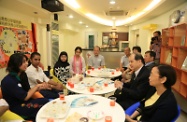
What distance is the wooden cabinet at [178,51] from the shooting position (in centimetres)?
286

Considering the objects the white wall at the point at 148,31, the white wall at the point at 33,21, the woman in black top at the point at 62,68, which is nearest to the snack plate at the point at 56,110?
the woman in black top at the point at 62,68

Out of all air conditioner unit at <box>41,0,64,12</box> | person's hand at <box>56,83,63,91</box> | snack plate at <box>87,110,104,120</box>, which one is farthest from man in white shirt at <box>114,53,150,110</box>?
air conditioner unit at <box>41,0,64,12</box>

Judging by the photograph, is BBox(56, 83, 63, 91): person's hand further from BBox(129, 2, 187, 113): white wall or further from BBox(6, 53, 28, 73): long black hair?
BBox(129, 2, 187, 113): white wall

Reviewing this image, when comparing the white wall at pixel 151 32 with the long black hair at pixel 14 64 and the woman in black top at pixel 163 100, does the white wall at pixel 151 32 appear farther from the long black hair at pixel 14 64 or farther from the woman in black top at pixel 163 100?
the long black hair at pixel 14 64

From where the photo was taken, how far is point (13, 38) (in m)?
3.87

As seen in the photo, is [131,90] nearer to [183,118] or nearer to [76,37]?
[183,118]

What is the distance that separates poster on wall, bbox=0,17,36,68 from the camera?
3.55 metres

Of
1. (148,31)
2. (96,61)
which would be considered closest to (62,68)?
(96,61)

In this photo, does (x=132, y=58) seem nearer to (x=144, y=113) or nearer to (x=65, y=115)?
(x=144, y=113)

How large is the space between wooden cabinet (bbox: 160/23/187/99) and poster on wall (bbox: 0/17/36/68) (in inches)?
164

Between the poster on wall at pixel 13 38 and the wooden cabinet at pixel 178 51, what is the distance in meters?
4.17

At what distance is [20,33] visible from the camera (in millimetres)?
4117

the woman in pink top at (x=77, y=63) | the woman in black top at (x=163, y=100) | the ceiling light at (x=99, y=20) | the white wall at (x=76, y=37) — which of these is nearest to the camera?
the woman in black top at (x=163, y=100)

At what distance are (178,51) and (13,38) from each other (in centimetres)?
423
